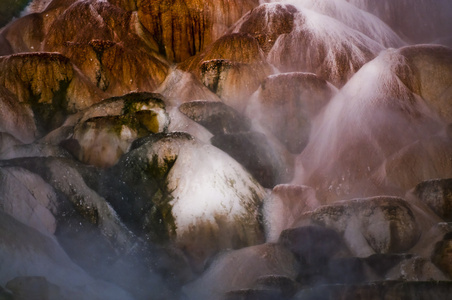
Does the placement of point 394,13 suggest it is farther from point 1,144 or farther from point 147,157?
point 1,144

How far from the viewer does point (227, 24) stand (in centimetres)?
1300

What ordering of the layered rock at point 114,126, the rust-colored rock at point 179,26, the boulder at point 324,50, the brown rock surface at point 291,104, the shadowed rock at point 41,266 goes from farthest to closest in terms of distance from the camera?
the rust-colored rock at point 179,26 < the boulder at point 324,50 < the brown rock surface at point 291,104 < the layered rock at point 114,126 < the shadowed rock at point 41,266

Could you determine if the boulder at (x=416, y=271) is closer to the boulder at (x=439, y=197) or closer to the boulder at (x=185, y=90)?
the boulder at (x=439, y=197)

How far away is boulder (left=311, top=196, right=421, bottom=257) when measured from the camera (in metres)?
7.45

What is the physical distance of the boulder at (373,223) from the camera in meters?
7.45

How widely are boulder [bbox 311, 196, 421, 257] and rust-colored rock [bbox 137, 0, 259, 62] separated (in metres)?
5.86

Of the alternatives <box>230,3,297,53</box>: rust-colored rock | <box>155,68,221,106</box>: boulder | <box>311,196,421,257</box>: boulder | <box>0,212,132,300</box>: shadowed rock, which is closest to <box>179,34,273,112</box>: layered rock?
<box>155,68,221,106</box>: boulder

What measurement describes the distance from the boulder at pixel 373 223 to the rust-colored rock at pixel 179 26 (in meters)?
5.86

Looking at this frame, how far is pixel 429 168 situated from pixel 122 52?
5.62 m

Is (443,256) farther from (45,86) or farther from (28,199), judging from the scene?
(45,86)

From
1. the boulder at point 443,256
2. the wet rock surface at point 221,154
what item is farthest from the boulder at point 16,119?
the boulder at point 443,256

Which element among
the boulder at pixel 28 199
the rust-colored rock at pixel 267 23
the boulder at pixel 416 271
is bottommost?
the boulder at pixel 416 271

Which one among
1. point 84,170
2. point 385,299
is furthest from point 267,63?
point 385,299

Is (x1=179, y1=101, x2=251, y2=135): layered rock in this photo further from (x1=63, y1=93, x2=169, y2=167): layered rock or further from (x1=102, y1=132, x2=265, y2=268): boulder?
(x1=102, y1=132, x2=265, y2=268): boulder
